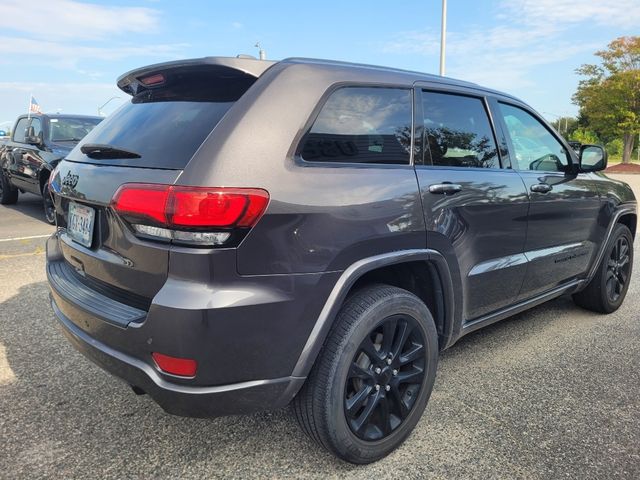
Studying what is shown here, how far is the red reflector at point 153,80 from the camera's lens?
2.41m

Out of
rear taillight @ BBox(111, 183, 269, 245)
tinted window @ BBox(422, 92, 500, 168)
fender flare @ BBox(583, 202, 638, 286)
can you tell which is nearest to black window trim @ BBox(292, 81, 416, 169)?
tinted window @ BBox(422, 92, 500, 168)

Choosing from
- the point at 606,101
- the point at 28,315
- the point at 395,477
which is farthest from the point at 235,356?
the point at 606,101

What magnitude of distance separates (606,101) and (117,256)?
122 ft

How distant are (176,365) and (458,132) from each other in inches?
77.8

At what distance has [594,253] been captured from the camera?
4.01 m

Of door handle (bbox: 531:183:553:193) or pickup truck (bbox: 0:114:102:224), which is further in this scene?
pickup truck (bbox: 0:114:102:224)

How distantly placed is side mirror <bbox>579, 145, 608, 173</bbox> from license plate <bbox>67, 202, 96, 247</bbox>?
3.35 metres

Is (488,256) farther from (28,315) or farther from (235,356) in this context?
(28,315)

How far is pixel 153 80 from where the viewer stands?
246cm

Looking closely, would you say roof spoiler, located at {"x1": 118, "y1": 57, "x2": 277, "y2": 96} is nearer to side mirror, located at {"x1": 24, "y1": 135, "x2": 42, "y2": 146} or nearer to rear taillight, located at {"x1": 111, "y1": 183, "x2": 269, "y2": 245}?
rear taillight, located at {"x1": 111, "y1": 183, "x2": 269, "y2": 245}

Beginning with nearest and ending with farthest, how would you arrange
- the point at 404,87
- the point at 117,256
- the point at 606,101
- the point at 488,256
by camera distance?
the point at 117,256, the point at 404,87, the point at 488,256, the point at 606,101

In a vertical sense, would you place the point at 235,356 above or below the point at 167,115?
below

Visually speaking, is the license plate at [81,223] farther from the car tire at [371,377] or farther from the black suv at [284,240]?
the car tire at [371,377]

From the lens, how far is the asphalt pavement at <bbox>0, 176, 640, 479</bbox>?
7.41ft
